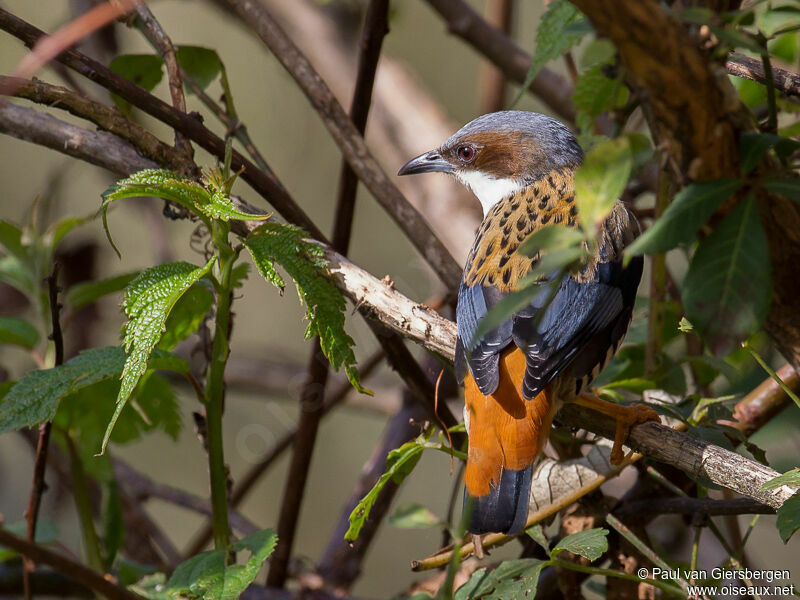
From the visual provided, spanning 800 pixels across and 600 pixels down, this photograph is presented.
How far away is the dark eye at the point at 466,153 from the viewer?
3236 mm

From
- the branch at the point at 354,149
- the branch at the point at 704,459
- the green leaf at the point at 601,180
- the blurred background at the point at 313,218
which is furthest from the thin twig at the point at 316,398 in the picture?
the green leaf at the point at 601,180

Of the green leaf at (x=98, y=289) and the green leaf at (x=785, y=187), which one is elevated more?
the green leaf at (x=98, y=289)

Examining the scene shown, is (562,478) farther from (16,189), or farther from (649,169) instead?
(16,189)

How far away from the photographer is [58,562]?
137 cm

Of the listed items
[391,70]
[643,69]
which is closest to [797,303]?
[643,69]

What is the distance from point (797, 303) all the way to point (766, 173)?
235 mm

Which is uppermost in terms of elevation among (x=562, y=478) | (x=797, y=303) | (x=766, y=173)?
(x=766, y=173)

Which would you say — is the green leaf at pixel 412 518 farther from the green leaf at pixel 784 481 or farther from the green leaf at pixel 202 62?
the green leaf at pixel 202 62

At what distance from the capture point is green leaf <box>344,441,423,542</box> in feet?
6.15

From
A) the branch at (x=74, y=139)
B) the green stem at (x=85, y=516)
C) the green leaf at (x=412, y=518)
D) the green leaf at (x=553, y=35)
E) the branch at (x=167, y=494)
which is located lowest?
the green leaf at (x=412, y=518)

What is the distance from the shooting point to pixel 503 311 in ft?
3.47

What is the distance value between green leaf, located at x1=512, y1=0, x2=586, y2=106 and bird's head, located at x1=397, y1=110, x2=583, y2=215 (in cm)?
117

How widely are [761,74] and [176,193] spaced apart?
1.32 meters

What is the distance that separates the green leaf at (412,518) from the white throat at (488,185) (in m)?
1.25
